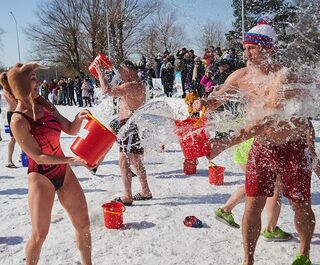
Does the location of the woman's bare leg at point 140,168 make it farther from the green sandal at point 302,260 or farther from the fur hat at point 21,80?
the green sandal at point 302,260

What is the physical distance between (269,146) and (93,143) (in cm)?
127

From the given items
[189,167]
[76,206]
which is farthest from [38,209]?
[189,167]

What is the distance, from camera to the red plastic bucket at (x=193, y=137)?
3.63 metres

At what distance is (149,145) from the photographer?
15.8 ft

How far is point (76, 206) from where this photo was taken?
2920 millimetres

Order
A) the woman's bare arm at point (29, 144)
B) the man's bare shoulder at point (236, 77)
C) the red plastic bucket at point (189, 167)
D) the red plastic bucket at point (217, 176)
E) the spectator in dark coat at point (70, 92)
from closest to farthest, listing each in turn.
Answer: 1. the woman's bare arm at point (29, 144)
2. the man's bare shoulder at point (236, 77)
3. the red plastic bucket at point (217, 176)
4. the red plastic bucket at point (189, 167)
5. the spectator in dark coat at point (70, 92)

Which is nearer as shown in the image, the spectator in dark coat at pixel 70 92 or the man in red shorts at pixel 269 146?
the man in red shorts at pixel 269 146

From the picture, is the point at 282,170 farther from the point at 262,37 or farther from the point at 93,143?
the point at 93,143

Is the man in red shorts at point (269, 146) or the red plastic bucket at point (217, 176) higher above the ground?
the man in red shorts at point (269, 146)

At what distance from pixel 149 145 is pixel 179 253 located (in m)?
1.64

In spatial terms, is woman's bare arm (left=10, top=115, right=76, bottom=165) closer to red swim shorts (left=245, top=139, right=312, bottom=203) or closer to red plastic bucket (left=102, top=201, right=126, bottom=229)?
red swim shorts (left=245, top=139, right=312, bottom=203)

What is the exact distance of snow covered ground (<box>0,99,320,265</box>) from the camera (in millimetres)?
3404

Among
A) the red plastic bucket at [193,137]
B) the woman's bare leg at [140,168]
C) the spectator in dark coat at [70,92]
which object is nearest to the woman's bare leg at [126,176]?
the woman's bare leg at [140,168]

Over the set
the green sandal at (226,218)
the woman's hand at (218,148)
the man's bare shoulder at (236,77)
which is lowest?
the green sandal at (226,218)
